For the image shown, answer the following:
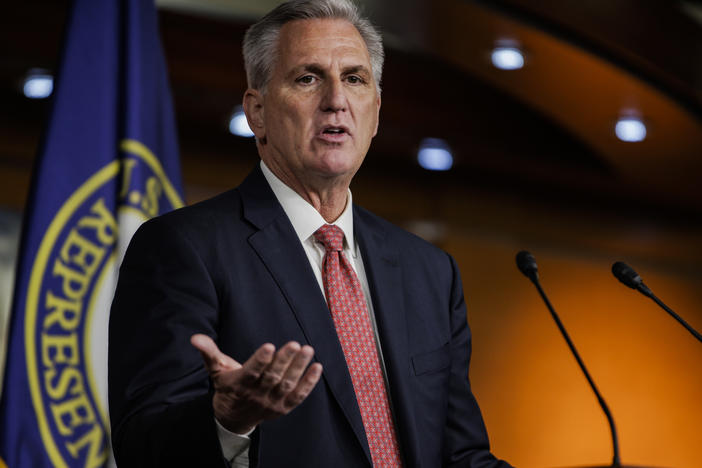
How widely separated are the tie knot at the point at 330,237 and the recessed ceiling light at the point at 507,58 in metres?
3.17

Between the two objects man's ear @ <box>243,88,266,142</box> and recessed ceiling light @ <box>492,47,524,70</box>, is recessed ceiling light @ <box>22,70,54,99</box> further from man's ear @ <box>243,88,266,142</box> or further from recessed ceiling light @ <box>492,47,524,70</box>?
man's ear @ <box>243,88,266,142</box>

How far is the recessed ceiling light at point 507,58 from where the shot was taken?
15.5ft

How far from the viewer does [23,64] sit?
191 inches

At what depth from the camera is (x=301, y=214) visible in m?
1.80

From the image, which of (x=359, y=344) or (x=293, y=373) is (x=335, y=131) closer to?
(x=359, y=344)

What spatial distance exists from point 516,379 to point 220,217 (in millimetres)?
5216

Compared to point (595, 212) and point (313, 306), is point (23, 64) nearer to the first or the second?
point (313, 306)

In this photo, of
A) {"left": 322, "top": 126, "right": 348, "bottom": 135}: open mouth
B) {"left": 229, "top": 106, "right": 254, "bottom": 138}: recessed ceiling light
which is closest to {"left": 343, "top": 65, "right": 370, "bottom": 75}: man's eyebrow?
{"left": 322, "top": 126, "right": 348, "bottom": 135}: open mouth

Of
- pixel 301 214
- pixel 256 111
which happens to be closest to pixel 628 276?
pixel 301 214

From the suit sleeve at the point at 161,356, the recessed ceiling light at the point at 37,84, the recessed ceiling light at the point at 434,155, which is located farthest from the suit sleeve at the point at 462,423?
the recessed ceiling light at the point at 434,155

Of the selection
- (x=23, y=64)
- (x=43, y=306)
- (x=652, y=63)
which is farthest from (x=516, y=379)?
(x=43, y=306)

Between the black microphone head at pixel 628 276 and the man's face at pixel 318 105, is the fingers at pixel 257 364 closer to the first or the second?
the man's face at pixel 318 105

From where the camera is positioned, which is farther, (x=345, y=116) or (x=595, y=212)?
(x=595, y=212)

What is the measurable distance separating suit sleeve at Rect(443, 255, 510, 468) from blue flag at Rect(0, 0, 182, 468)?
1.28 m
